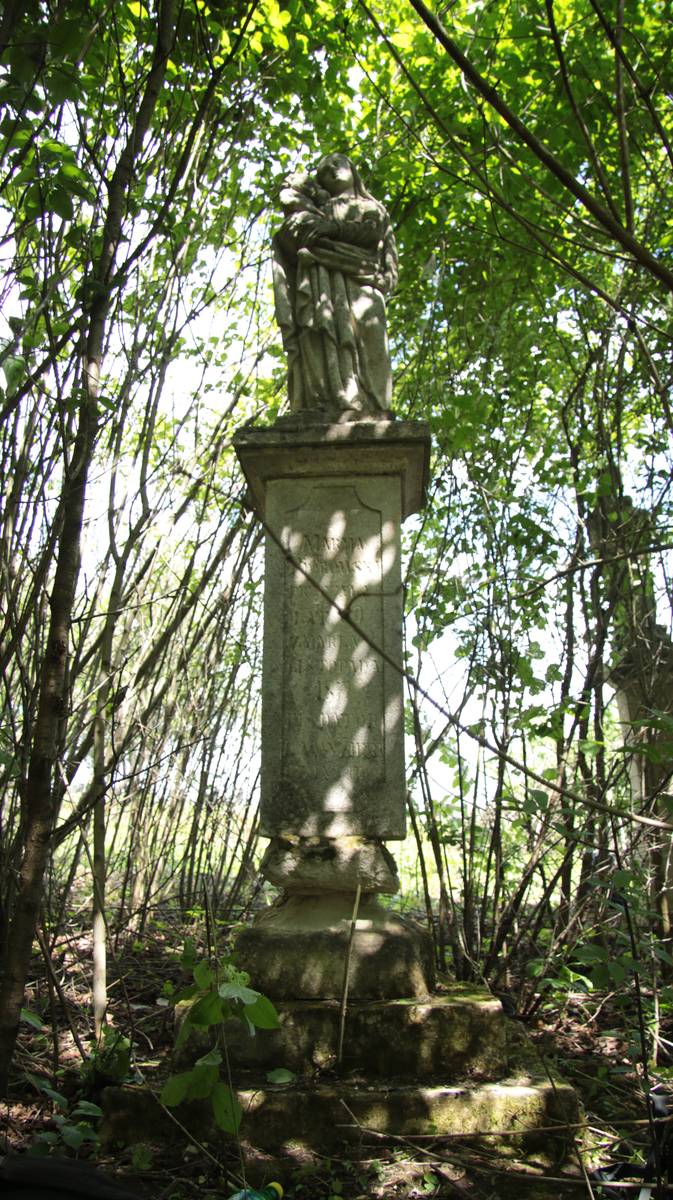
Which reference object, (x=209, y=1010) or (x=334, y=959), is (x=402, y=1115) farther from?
(x=209, y=1010)

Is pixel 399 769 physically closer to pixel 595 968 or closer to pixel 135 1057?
pixel 595 968

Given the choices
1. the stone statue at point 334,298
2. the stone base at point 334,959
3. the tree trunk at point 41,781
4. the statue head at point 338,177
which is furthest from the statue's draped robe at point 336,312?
the stone base at point 334,959

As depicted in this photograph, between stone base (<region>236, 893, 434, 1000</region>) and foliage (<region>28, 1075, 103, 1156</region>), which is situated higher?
stone base (<region>236, 893, 434, 1000</region>)

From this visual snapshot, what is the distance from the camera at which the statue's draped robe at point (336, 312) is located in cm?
361

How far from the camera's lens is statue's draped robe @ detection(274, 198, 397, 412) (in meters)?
3.61

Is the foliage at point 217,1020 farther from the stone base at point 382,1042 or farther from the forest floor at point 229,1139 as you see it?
the stone base at point 382,1042

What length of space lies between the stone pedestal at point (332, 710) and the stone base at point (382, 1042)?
114 millimetres

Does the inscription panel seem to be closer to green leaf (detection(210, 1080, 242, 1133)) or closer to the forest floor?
the forest floor

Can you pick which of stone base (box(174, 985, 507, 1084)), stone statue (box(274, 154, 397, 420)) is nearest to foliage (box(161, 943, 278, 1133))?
stone base (box(174, 985, 507, 1084))

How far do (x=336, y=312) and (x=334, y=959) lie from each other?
8.08 feet

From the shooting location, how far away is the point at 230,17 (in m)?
4.13

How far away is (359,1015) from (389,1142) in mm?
362

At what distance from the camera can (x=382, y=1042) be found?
2.71 m

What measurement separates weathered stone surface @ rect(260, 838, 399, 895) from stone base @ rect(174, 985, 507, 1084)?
0.39 m
